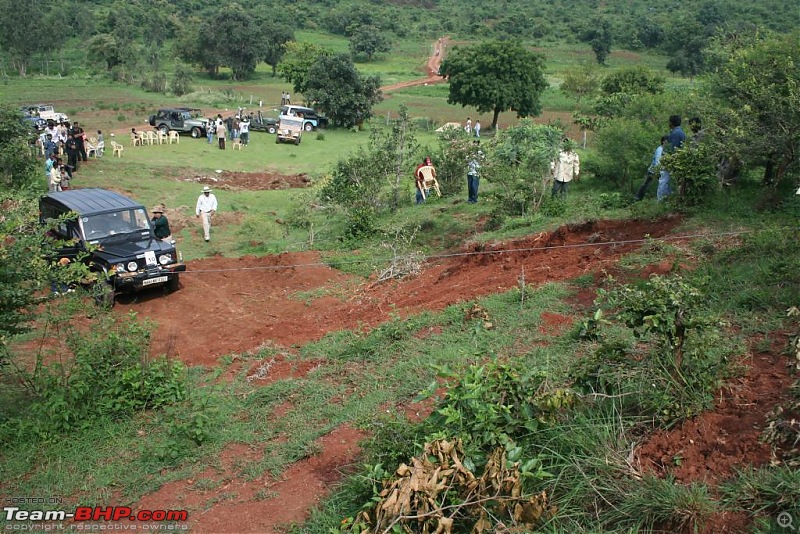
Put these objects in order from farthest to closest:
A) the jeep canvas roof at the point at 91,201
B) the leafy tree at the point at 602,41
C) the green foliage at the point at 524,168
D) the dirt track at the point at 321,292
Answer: the leafy tree at the point at 602,41, the green foliage at the point at 524,168, the jeep canvas roof at the point at 91,201, the dirt track at the point at 321,292

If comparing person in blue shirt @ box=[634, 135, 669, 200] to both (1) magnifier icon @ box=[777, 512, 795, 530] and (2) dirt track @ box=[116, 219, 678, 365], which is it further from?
(1) magnifier icon @ box=[777, 512, 795, 530]

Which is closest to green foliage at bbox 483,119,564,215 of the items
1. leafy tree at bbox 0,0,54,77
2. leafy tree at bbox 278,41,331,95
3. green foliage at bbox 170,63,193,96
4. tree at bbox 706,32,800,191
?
tree at bbox 706,32,800,191

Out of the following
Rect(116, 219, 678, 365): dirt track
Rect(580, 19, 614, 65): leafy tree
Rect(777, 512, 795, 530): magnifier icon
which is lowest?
Rect(116, 219, 678, 365): dirt track

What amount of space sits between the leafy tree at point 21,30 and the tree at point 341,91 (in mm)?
29479

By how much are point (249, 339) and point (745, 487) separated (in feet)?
22.9

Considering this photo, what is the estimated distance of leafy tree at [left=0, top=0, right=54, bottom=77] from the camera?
54500mm

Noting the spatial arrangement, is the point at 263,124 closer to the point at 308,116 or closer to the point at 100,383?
the point at 308,116

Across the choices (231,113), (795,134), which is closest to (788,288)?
(795,134)

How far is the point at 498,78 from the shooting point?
37.3 meters

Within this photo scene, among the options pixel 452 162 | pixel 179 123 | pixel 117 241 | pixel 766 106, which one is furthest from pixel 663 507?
pixel 179 123

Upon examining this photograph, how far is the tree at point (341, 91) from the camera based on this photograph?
38.3 meters

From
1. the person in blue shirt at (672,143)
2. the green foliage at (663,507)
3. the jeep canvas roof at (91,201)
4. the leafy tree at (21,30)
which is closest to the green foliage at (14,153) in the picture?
the jeep canvas roof at (91,201)

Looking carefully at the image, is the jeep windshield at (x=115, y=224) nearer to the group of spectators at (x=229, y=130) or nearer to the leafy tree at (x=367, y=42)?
the group of spectators at (x=229, y=130)

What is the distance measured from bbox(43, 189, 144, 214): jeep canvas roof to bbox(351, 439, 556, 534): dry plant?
931 cm
